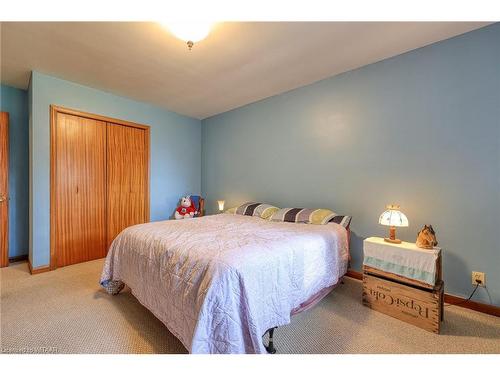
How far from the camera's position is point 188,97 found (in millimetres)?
3281

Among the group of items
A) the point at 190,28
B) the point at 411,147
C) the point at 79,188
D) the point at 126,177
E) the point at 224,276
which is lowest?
the point at 224,276

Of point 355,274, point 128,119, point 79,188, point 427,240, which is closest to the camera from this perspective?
point 427,240

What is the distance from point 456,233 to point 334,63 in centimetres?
202

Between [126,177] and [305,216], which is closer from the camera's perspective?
→ [305,216]

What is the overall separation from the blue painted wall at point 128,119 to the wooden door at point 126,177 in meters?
0.15

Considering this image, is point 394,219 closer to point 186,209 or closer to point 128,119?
point 186,209

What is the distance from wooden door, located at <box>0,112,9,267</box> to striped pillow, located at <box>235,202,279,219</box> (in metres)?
2.98

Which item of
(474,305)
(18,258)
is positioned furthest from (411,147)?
(18,258)

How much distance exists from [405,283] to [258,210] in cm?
176

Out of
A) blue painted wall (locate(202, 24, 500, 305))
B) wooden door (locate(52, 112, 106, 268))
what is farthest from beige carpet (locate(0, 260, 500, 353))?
wooden door (locate(52, 112, 106, 268))

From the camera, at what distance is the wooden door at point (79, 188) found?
8.97 ft

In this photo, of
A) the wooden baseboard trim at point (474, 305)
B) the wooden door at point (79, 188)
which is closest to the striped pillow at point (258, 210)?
the wooden baseboard trim at point (474, 305)

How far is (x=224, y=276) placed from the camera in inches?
45.0
